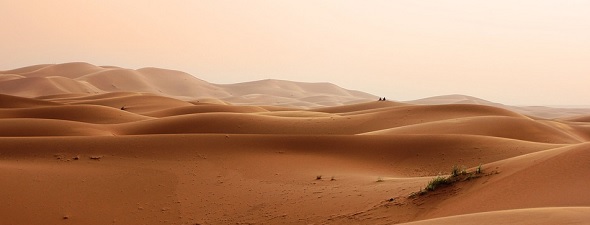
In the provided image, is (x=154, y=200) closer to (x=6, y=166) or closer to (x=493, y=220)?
(x=6, y=166)

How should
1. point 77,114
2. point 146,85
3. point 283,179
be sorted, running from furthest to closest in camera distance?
point 146,85 < point 77,114 < point 283,179

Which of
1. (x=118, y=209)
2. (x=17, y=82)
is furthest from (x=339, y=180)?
(x=17, y=82)

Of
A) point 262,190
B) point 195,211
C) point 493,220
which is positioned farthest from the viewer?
point 262,190

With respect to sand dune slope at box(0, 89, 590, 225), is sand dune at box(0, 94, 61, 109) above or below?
above

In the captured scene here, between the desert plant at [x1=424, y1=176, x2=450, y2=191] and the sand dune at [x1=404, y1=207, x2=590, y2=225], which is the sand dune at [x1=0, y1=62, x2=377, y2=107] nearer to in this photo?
the desert plant at [x1=424, y1=176, x2=450, y2=191]

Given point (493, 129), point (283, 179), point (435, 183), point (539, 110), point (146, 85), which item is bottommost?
point (283, 179)

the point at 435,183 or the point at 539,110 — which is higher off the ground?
the point at 539,110

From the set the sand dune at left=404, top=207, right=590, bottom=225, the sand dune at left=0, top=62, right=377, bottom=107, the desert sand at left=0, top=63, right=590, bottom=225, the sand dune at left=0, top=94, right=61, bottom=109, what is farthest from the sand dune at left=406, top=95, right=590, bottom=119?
the sand dune at left=404, top=207, right=590, bottom=225

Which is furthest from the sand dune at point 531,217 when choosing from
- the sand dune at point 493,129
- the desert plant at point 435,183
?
the sand dune at point 493,129

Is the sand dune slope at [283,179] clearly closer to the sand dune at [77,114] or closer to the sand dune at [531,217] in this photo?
the sand dune at [531,217]

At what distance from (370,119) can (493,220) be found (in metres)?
20.2

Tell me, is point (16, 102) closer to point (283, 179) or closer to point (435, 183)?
point (283, 179)

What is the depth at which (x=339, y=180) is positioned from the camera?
35.8 feet

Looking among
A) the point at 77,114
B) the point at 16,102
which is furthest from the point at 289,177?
the point at 16,102
